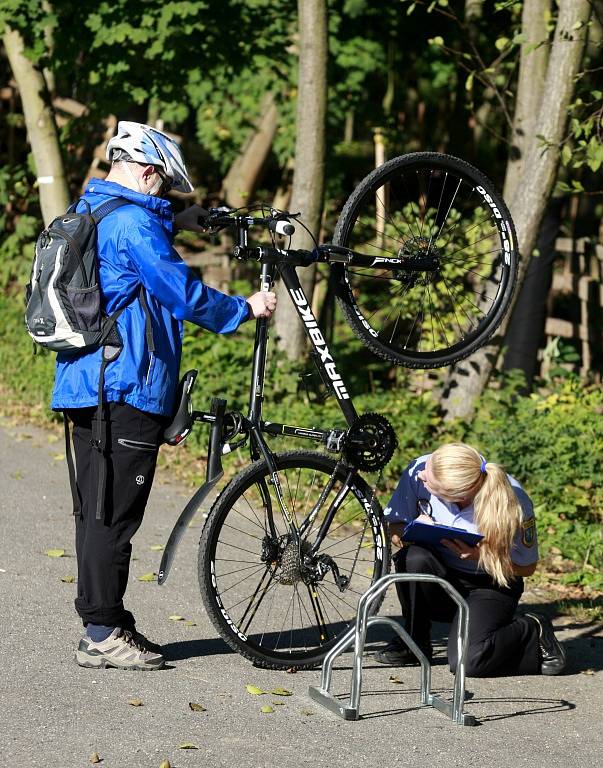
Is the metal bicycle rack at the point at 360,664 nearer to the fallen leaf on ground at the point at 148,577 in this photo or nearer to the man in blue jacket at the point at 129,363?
the man in blue jacket at the point at 129,363

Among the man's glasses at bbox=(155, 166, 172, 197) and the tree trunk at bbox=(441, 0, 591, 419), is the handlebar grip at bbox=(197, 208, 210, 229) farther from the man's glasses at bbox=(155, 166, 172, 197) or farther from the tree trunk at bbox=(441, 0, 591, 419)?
the tree trunk at bbox=(441, 0, 591, 419)

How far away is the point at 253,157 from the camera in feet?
53.1

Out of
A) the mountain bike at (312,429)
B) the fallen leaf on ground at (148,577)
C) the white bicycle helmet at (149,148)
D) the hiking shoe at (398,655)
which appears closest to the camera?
the white bicycle helmet at (149,148)

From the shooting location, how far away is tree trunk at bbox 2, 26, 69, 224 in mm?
11938

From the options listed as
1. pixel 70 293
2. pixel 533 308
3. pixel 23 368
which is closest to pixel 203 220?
pixel 70 293

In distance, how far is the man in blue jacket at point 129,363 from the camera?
197 inches

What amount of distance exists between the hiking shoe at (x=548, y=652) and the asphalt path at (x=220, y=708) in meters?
0.05

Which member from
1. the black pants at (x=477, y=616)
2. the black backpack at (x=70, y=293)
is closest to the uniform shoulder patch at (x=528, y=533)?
the black pants at (x=477, y=616)

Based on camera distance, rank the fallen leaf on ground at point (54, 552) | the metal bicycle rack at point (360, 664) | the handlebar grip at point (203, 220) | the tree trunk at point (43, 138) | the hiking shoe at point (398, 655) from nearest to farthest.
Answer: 1. the metal bicycle rack at point (360, 664)
2. the handlebar grip at point (203, 220)
3. the hiking shoe at point (398, 655)
4. the fallen leaf on ground at point (54, 552)
5. the tree trunk at point (43, 138)

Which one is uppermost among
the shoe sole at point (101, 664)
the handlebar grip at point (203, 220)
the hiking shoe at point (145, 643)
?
the handlebar grip at point (203, 220)

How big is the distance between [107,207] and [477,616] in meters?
2.34

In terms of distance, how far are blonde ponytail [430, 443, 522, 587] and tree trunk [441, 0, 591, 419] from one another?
3477mm

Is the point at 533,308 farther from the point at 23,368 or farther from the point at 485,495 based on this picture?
the point at 485,495

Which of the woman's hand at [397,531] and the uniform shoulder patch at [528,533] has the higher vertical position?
the uniform shoulder patch at [528,533]
